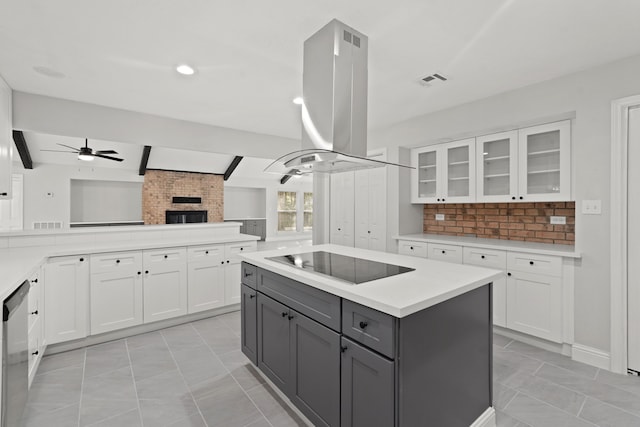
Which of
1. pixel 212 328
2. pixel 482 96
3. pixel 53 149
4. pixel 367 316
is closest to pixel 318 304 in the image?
pixel 367 316

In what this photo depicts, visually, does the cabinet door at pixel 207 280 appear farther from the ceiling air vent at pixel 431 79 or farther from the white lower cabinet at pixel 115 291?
the ceiling air vent at pixel 431 79

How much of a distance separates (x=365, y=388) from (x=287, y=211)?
9.36 meters

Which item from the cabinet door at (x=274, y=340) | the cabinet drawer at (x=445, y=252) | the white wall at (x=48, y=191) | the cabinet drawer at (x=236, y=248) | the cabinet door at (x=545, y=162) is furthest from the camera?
the white wall at (x=48, y=191)

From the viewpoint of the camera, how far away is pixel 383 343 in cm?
132

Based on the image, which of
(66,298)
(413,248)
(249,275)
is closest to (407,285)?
(249,275)

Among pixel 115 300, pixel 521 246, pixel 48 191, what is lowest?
pixel 115 300

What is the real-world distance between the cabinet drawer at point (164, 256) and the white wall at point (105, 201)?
645 cm

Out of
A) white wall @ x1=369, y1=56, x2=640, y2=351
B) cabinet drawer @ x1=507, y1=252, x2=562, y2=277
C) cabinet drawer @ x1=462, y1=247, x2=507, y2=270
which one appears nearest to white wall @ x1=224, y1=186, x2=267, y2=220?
cabinet drawer @ x1=462, y1=247, x2=507, y2=270

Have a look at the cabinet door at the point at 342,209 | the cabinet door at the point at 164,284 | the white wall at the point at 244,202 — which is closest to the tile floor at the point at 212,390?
the cabinet door at the point at 164,284

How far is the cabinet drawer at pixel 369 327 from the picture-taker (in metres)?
1.29

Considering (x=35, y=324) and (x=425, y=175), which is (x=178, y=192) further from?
(x=425, y=175)

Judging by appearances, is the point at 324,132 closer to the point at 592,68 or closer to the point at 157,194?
the point at 592,68

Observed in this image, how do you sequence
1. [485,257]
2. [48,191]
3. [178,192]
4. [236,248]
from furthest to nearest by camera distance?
[178,192] < [48,191] < [236,248] < [485,257]

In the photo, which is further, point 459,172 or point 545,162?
point 459,172
